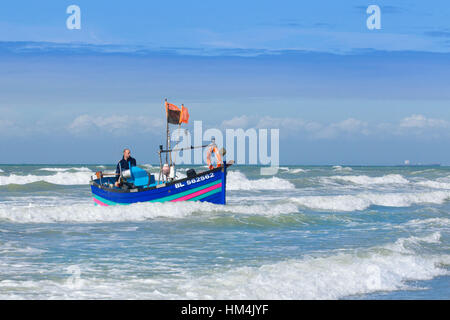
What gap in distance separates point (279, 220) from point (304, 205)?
19.4 feet

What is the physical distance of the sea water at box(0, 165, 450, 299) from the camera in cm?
898

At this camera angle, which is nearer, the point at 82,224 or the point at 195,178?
the point at 82,224

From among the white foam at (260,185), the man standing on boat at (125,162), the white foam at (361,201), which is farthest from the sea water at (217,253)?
the white foam at (260,185)

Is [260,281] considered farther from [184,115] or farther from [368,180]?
[368,180]

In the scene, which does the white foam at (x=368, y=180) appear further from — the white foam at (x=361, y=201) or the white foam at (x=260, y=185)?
the white foam at (x=361, y=201)

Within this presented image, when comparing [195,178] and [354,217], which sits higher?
[195,178]

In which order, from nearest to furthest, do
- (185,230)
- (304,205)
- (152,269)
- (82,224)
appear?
(152,269) < (185,230) < (82,224) < (304,205)

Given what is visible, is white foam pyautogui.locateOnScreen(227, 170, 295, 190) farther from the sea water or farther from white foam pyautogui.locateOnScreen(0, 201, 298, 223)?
white foam pyautogui.locateOnScreen(0, 201, 298, 223)

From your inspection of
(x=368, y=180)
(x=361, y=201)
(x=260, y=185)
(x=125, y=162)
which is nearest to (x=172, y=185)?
(x=125, y=162)

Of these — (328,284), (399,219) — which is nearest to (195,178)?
(399,219)

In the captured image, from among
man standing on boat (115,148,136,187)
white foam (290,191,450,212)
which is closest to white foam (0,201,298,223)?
man standing on boat (115,148,136,187)

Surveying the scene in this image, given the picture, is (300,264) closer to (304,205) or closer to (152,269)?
(152,269)
